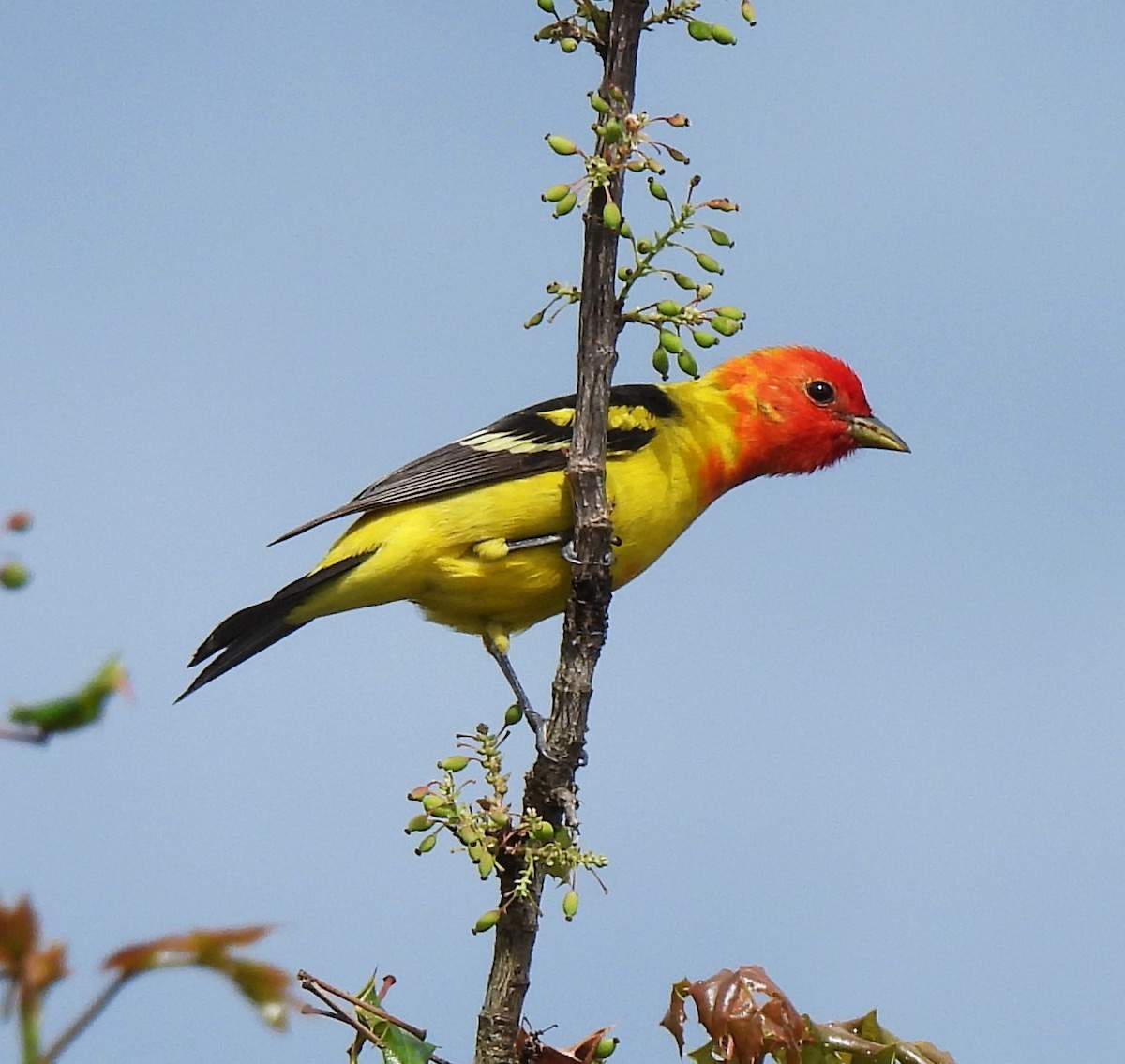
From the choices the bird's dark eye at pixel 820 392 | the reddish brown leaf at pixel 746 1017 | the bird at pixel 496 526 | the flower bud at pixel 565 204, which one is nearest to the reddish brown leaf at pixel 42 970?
the reddish brown leaf at pixel 746 1017

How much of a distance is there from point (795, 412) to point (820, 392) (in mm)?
233

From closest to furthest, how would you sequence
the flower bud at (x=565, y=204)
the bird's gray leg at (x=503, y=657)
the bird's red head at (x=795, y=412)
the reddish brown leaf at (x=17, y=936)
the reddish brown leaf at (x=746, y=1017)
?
the reddish brown leaf at (x=17, y=936)
the reddish brown leaf at (x=746, y=1017)
the flower bud at (x=565, y=204)
the bird's gray leg at (x=503, y=657)
the bird's red head at (x=795, y=412)

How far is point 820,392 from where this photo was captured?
291 inches

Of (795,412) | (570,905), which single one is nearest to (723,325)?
(570,905)

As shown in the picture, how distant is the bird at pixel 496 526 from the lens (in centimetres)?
604

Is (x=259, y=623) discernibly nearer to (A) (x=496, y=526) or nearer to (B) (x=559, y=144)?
(A) (x=496, y=526)

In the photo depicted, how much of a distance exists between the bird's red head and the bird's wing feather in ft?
2.17

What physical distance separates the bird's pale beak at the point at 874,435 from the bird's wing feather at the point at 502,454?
1307 mm

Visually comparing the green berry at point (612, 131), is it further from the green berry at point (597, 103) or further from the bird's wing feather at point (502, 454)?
the bird's wing feather at point (502, 454)

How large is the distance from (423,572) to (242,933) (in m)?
5.04

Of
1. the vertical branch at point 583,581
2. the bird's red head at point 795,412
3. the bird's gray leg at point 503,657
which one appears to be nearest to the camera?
the vertical branch at point 583,581

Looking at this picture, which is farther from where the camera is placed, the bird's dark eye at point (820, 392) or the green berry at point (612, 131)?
the bird's dark eye at point (820, 392)

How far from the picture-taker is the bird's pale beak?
750 cm

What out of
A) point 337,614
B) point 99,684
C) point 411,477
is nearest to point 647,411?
point 411,477
